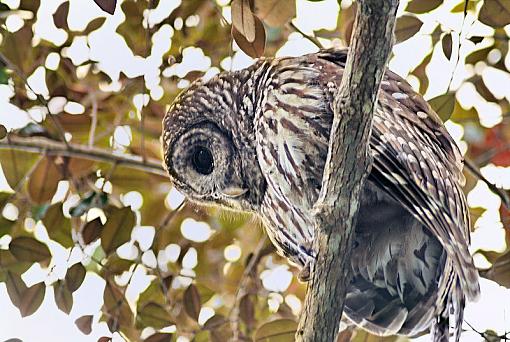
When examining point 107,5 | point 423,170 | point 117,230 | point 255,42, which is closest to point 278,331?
point 117,230

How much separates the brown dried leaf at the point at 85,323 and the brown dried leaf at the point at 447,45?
1191mm

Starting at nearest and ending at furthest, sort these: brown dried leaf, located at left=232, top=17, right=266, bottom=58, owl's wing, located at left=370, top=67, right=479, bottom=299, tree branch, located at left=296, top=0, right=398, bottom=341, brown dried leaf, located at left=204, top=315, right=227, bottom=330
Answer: tree branch, located at left=296, top=0, right=398, bottom=341
owl's wing, located at left=370, top=67, right=479, bottom=299
brown dried leaf, located at left=232, top=17, right=266, bottom=58
brown dried leaf, located at left=204, top=315, right=227, bottom=330

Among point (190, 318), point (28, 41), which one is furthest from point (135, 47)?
point (190, 318)

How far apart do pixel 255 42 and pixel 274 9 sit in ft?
0.41

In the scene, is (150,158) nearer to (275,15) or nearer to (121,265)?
(121,265)

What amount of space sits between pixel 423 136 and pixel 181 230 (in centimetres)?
116

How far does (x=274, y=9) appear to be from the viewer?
8.08 feet

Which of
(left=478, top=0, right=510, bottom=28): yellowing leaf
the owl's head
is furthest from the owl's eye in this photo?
(left=478, top=0, right=510, bottom=28): yellowing leaf

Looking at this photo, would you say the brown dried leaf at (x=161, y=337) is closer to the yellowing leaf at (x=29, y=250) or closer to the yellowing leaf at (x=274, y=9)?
the yellowing leaf at (x=29, y=250)

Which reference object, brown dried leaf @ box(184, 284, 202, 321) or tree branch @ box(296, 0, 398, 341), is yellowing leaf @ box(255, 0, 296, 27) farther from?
brown dried leaf @ box(184, 284, 202, 321)

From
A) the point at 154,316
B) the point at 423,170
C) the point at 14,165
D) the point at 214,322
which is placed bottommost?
the point at 214,322

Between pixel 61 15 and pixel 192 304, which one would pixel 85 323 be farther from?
pixel 61 15

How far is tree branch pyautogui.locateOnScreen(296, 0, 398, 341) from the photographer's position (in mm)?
1866

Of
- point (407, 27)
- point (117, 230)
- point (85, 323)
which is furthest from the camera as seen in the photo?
point (85, 323)
